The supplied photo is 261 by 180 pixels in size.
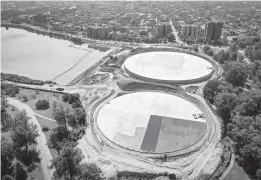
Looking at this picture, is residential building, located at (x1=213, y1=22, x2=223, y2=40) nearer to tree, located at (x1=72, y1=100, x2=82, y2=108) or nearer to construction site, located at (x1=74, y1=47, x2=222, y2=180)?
construction site, located at (x1=74, y1=47, x2=222, y2=180)

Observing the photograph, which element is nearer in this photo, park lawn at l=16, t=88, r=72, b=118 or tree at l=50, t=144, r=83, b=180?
tree at l=50, t=144, r=83, b=180

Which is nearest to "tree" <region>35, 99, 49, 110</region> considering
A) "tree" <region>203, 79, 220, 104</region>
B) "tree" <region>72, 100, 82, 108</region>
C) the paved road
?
the paved road

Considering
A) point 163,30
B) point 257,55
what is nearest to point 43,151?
point 257,55

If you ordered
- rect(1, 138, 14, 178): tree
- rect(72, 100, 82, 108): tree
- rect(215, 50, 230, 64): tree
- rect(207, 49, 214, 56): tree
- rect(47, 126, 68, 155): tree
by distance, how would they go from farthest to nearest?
rect(207, 49, 214, 56): tree < rect(215, 50, 230, 64): tree < rect(72, 100, 82, 108): tree < rect(47, 126, 68, 155): tree < rect(1, 138, 14, 178): tree

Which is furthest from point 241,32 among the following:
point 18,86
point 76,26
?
point 18,86

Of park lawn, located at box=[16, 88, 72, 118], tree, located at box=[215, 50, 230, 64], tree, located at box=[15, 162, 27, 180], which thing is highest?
tree, located at box=[215, 50, 230, 64]

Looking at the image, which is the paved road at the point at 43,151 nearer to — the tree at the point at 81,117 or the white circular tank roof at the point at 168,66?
the tree at the point at 81,117

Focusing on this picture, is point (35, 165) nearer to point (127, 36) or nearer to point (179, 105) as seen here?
point (179, 105)
